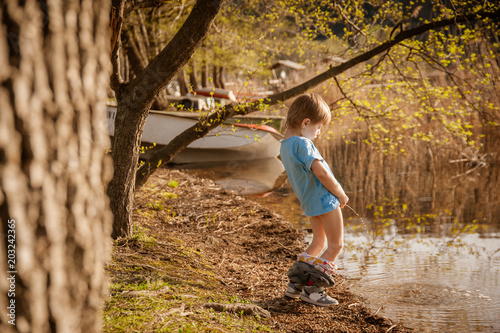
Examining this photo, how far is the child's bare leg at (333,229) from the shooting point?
11.1 feet

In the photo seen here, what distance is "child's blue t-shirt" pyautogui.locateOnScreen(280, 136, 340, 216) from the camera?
10.9 feet

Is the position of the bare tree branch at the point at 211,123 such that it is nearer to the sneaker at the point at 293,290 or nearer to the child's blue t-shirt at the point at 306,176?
the child's blue t-shirt at the point at 306,176

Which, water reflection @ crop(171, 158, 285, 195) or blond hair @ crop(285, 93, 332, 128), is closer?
blond hair @ crop(285, 93, 332, 128)

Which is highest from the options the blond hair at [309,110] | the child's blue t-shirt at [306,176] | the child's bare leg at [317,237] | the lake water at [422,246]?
the blond hair at [309,110]

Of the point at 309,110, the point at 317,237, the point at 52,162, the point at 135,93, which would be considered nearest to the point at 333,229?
the point at 317,237

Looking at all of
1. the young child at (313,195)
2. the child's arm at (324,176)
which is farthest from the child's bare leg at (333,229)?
the child's arm at (324,176)

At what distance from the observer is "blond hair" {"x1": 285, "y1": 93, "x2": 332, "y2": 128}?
3443 mm

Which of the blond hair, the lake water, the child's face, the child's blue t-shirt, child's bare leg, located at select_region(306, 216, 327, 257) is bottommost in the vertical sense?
the lake water

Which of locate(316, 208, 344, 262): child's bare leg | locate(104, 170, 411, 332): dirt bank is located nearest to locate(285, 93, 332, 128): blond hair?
locate(316, 208, 344, 262): child's bare leg

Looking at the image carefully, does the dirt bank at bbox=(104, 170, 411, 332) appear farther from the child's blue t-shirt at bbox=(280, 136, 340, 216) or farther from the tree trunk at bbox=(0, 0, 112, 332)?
the tree trunk at bbox=(0, 0, 112, 332)

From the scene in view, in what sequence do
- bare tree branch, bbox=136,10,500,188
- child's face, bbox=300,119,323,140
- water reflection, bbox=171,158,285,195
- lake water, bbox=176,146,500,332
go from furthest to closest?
1. water reflection, bbox=171,158,285,195
2. bare tree branch, bbox=136,10,500,188
3. lake water, bbox=176,146,500,332
4. child's face, bbox=300,119,323,140

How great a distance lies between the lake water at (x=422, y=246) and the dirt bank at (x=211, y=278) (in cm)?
37

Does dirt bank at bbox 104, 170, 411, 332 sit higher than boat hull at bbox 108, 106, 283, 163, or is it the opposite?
boat hull at bbox 108, 106, 283, 163

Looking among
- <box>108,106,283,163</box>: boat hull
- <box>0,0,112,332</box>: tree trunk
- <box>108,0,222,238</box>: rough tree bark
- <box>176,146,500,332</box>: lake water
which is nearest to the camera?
<box>0,0,112,332</box>: tree trunk
